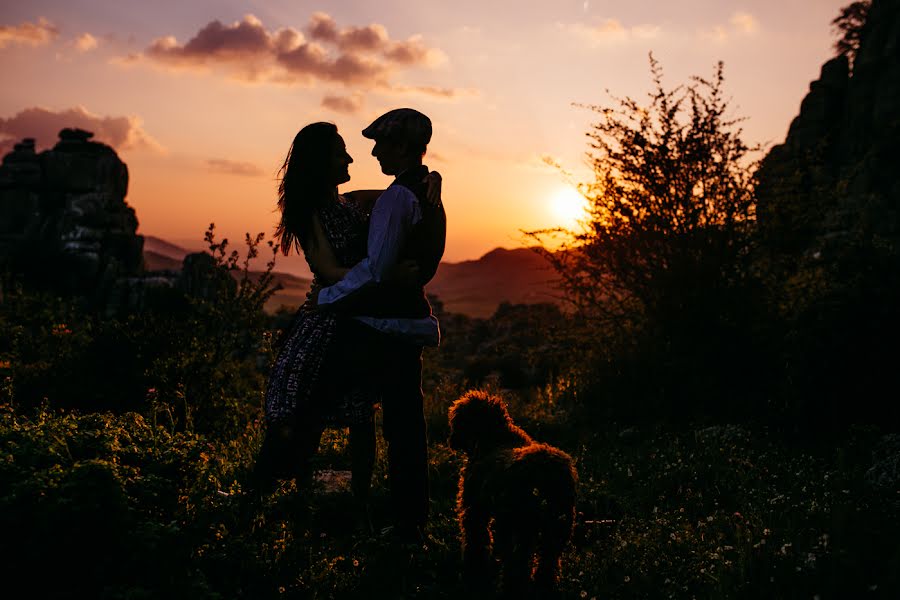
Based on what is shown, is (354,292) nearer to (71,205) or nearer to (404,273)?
(404,273)

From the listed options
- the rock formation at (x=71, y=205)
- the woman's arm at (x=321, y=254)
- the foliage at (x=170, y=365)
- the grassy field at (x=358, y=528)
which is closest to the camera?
the grassy field at (x=358, y=528)

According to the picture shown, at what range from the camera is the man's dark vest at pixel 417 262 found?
3.75 m

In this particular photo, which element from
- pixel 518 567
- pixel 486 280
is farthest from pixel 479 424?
pixel 486 280

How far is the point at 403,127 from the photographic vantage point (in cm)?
372

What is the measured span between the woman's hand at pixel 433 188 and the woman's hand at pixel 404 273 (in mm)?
384

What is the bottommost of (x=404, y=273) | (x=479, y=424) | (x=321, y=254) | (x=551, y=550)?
(x=551, y=550)

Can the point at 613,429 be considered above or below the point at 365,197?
below

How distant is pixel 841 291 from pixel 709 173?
9.58 feet

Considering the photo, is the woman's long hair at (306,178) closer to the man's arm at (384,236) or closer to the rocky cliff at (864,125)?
the man's arm at (384,236)

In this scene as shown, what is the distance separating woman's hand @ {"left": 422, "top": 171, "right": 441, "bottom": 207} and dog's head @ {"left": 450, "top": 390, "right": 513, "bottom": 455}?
4.37 ft

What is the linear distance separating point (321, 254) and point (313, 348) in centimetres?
58

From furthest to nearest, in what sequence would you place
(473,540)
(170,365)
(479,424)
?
(170,365) → (479,424) → (473,540)

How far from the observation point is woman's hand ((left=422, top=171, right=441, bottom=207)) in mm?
3746

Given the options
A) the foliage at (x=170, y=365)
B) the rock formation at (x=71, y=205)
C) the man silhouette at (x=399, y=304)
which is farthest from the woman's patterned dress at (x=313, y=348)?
the rock formation at (x=71, y=205)
